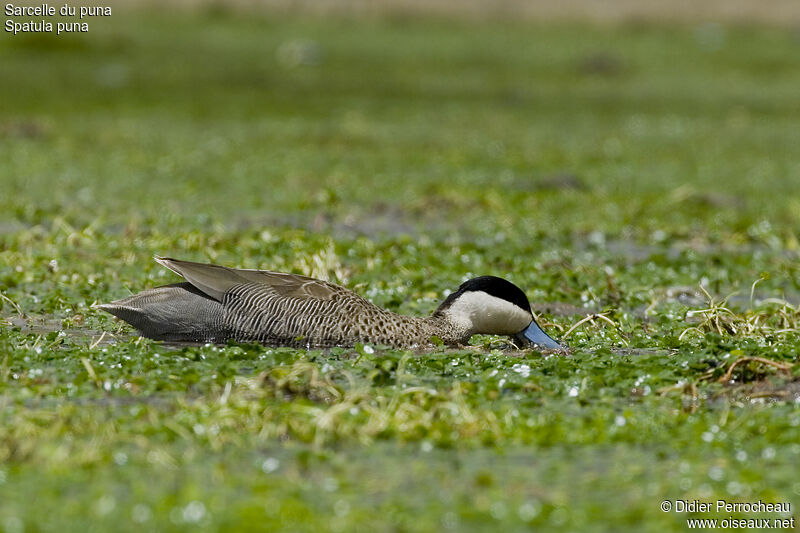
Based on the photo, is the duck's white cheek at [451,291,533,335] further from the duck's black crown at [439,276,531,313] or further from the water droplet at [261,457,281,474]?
the water droplet at [261,457,281,474]

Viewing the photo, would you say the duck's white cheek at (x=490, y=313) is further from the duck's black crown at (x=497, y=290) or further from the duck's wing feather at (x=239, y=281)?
the duck's wing feather at (x=239, y=281)

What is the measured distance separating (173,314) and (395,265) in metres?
3.62

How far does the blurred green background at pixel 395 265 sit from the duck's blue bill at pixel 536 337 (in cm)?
19

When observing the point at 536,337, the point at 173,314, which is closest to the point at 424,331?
the point at 536,337

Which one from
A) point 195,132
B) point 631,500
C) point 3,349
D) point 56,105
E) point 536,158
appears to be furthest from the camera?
point 56,105

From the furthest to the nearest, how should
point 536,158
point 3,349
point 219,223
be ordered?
point 536,158 < point 219,223 < point 3,349

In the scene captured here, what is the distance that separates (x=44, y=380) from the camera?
25.2ft

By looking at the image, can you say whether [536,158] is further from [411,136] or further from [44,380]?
[44,380]

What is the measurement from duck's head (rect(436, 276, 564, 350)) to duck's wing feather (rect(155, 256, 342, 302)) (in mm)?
770

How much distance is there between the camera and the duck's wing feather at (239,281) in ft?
29.4

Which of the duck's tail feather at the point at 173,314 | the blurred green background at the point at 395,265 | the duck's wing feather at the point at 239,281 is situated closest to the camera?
the blurred green background at the point at 395,265

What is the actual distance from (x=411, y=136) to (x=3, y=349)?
49.7 ft

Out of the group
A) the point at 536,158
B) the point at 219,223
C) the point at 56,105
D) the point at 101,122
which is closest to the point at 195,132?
the point at 101,122

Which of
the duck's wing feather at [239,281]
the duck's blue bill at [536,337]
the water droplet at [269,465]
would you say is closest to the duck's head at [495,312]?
the duck's blue bill at [536,337]
